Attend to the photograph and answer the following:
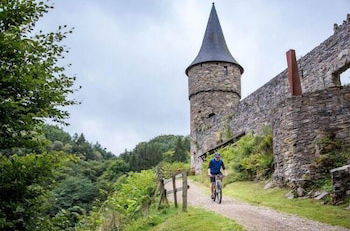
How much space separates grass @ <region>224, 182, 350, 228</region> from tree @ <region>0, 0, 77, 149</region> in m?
5.59

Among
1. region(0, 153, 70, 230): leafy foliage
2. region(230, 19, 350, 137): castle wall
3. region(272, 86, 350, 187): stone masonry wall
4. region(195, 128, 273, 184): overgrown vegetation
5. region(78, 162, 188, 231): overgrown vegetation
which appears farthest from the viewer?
region(230, 19, 350, 137): castle wall

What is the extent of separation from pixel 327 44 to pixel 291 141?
5472 millimetres

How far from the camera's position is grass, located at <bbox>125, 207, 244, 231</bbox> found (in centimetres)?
938

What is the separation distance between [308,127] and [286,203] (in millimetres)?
2675

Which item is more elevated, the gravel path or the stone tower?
the stone tower

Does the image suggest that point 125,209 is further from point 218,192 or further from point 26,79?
point 26,79

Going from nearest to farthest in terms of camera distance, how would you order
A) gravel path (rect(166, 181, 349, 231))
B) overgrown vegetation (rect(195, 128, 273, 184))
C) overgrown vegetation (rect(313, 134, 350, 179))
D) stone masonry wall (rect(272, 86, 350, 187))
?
gravel path (rect(166, 181, 349, 231)) → overgrown vegetation (rect(313, 134, 350, 179)) → stone masonry wall (rect(272, 86, 350, 187)) → overgrown vegetation (rect(195, 128, 273, 184))

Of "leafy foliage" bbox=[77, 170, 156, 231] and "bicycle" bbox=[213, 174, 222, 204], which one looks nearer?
"bicycle" bbox=[213, 174, 222, 204]

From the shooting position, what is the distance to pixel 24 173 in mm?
8164

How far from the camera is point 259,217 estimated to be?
1007 cm

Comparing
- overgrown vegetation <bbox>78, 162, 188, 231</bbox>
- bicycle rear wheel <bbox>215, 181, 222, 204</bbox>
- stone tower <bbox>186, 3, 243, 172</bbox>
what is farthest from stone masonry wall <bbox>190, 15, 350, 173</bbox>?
overgrown vegetation <bbox>78, 162, 188, 231</bbox>

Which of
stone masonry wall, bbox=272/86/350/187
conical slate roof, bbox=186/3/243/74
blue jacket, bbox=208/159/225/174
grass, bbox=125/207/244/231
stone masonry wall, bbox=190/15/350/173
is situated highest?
conical slate roof, bbox=186/3/243/74

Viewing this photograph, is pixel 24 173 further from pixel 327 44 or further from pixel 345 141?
pixel 327 44

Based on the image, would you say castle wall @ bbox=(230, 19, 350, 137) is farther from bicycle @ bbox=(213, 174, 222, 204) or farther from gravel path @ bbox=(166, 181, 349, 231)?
gravel path @ bbox=(166, 181, 349, 231)
